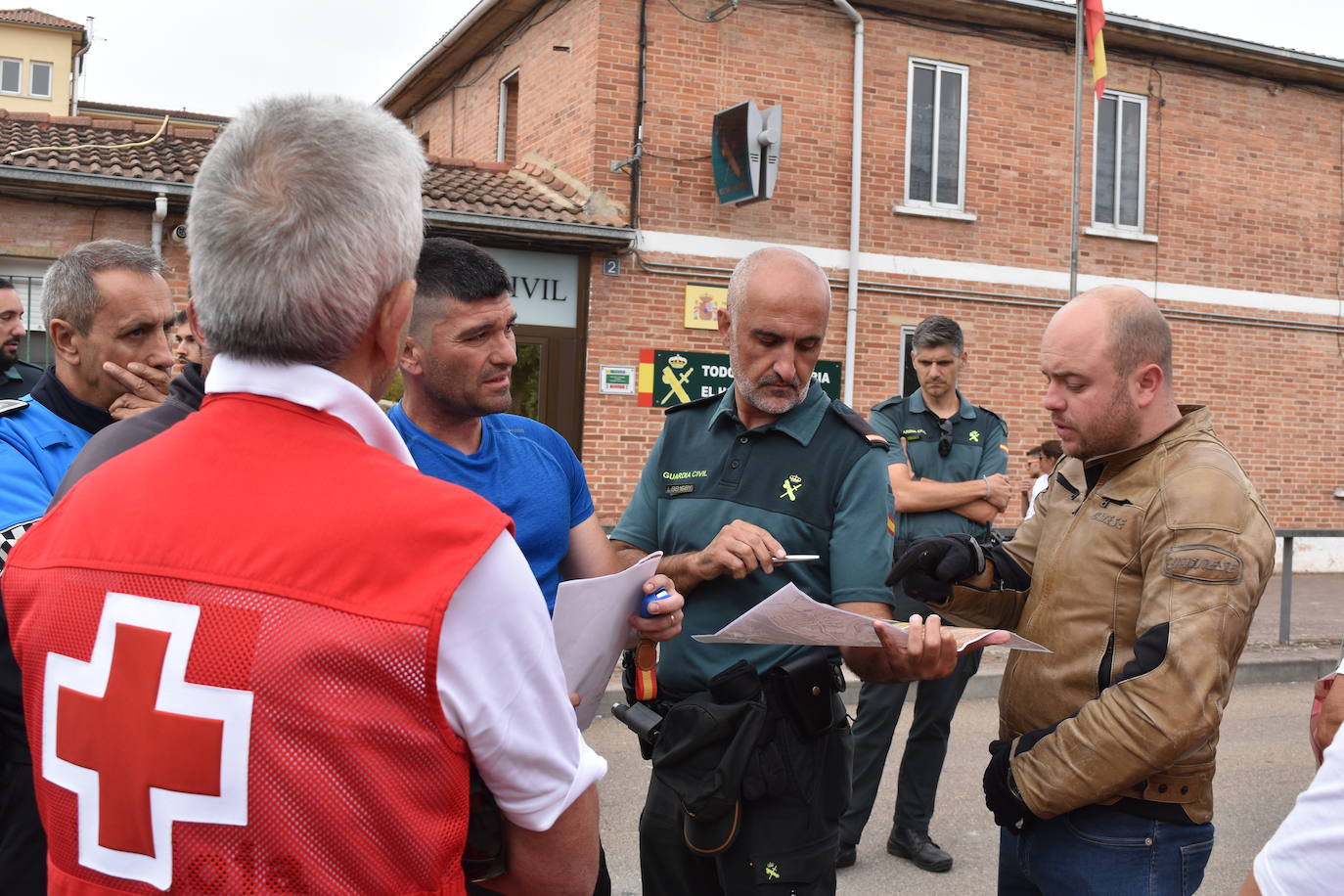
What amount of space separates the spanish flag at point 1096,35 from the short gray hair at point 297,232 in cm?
1346

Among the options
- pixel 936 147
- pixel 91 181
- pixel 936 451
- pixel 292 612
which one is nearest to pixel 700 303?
pixel 936 147

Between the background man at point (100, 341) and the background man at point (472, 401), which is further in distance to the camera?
the background man at point (100, 341)

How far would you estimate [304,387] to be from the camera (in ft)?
4.46

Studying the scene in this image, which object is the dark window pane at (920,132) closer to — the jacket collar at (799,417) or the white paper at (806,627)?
the jacket collar at (799,417)

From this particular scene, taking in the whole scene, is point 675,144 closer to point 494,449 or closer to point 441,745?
point 494,449

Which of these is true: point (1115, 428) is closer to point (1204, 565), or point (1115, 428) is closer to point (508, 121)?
point (1204, 565)

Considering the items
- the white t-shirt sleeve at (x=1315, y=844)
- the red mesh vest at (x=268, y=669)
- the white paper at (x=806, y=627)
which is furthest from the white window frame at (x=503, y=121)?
the white t-shirt sleeve at (x=1315, y=844)

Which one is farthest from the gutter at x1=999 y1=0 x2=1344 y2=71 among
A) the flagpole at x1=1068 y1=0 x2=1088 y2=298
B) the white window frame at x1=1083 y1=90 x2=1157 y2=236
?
the white window frame at x1=1083 y1=90 x2=1157 y2=236

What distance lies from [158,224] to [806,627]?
36.0 ft

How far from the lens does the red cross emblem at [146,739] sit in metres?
1.25

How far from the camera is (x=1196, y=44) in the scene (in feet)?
48.5

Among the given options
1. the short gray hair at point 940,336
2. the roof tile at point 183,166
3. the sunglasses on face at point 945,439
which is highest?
the roof tile at point 183,166

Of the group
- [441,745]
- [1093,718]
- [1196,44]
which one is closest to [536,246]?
[1196,44]

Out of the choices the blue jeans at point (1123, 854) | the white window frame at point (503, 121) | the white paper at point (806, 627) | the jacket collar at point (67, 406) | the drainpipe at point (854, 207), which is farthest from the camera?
the white window frame at point (503, 121)
